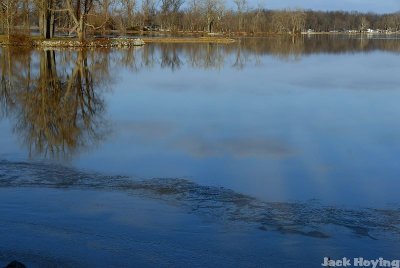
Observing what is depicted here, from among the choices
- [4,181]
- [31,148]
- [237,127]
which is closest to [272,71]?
[237,127]

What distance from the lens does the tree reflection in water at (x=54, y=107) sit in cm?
849

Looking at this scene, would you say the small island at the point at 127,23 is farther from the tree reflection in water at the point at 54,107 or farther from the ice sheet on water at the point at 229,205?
the ice sheet on water at the point at 229,205

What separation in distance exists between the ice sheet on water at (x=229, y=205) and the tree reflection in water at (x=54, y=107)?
1.02 metres

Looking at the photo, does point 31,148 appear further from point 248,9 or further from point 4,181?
point 248,9

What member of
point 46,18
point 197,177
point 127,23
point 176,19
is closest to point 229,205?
point 197,177

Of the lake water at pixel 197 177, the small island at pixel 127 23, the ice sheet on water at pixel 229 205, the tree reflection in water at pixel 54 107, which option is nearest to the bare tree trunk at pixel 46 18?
the small island at pixel 127 23

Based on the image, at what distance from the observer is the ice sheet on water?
5194mm

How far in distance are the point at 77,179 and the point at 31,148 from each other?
69.0 inches

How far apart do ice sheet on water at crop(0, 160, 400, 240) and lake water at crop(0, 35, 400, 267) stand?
0.06 feet

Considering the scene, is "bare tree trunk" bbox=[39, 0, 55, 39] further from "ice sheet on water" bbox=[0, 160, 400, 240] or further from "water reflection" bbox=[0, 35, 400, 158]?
"ice sheet on water" bbox=[0, 160, 400, 240]

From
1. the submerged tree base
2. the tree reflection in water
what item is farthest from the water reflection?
the submerged tree base

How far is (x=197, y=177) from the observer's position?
6734 millimetres

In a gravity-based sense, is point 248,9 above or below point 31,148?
above

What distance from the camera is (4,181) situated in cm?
653
